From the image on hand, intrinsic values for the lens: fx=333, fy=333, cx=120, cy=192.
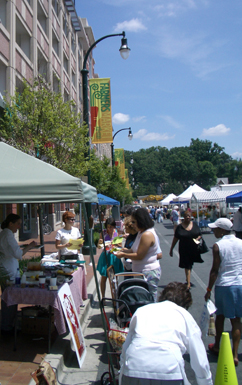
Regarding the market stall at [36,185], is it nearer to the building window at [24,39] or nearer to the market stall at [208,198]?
the building window at [24,39]

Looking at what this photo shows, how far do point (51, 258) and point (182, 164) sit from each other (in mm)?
108941

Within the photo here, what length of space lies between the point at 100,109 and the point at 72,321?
1120cm

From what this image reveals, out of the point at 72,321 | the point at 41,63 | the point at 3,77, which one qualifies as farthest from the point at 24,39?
the point at 72,321

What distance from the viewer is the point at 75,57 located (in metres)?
31.6

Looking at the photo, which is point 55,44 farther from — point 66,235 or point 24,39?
point 66,235

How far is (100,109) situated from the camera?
14.4 m

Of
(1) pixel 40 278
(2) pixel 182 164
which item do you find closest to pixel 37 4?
(1) pixel 40 278

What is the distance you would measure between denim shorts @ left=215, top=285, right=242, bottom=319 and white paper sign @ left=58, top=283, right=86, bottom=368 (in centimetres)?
190

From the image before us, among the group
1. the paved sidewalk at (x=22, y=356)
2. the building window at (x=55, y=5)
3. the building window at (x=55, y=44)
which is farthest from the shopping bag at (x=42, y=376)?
the building window at (x=55, y=5)

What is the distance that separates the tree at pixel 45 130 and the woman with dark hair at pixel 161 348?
8.88 m

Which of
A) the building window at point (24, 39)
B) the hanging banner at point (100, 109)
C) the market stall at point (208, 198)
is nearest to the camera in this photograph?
A: the hanging banner at point (100, 109)

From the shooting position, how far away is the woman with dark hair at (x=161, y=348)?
2092 millimetres

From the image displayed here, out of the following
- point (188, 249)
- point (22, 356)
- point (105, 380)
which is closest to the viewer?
point (105, 380)

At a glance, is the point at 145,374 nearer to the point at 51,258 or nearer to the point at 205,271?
the point at 51,258
